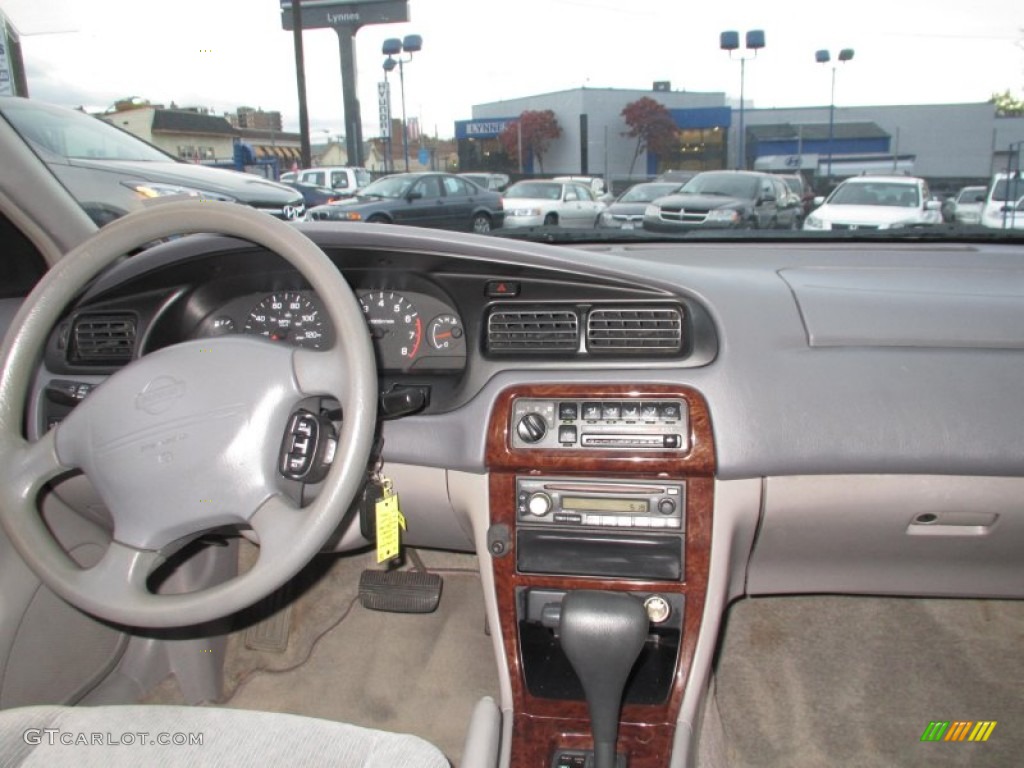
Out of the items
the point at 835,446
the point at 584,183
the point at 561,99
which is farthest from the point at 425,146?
the point at 584,183

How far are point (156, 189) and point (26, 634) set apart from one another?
1.41 metres

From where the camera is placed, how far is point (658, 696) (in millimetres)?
1984

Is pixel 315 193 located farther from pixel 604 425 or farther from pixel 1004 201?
pixel 1004 201

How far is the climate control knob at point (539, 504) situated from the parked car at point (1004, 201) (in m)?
8.43

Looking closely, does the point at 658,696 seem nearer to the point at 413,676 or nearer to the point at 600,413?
the point at 600,413

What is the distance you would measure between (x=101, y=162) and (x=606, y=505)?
1948mm

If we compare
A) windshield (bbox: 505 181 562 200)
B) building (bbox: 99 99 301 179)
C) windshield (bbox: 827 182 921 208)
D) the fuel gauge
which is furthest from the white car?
the fuel gauge

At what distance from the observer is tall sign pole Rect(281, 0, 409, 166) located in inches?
115

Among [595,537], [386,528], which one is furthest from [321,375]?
[595,537]

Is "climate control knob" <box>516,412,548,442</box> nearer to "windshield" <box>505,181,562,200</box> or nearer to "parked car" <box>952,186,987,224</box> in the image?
"windshield" <box>505,181,562,200</box>

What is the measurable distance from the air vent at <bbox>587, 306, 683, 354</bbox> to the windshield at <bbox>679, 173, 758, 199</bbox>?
6.84 m

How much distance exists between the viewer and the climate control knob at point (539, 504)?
194 cm

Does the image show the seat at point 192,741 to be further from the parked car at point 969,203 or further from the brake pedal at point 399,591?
the parked car at point 969,203

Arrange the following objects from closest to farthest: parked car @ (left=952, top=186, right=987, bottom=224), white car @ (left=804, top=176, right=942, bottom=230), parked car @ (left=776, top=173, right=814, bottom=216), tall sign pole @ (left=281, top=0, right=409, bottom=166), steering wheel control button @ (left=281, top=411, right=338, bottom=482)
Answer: steering wheel control button @ (left=281, top=411, right=338, bottom=482), tall sign pole @ (left=281, top=0, right=409, bottom=166), white car @ (left=804, top=176, right=942, bottom=230), parked car @ (left=776, top=173, right=814, bottom=216), parked car @ (left=952, top=186, right=987, bottom=224)
